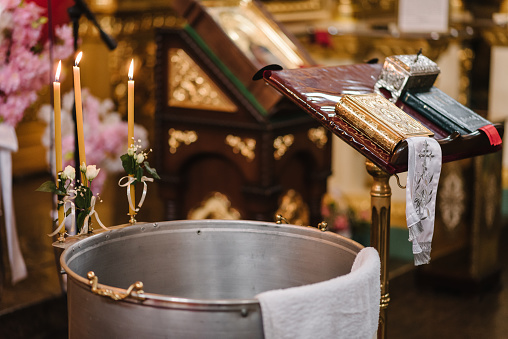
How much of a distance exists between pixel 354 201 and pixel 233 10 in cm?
178

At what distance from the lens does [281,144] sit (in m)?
2.82

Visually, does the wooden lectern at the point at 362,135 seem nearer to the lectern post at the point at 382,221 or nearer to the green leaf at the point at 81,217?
the lectern post at the point at 382,221

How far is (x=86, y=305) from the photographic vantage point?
4.10 feet

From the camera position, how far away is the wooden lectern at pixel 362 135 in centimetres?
154

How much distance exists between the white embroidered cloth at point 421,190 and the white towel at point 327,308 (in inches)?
12.7

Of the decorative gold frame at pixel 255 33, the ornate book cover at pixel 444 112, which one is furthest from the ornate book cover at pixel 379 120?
the decorative gold frame at pixel 255 33

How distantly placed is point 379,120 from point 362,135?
0.14ft

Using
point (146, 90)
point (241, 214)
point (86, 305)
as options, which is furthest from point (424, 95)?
point (146, 90)

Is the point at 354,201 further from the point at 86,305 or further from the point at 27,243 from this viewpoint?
the point at 86,305

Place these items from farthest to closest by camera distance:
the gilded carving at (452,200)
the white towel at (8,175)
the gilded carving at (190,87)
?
1. the gilded carving at (452,200)
2. the gilded carving at (190,87)
3. the white towel at (8,175)

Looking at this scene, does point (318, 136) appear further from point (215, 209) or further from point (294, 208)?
point (215, 209)

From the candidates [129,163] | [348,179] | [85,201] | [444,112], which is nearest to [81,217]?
[85,201]

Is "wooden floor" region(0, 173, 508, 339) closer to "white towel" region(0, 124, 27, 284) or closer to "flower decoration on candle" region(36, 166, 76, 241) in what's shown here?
"white towel" region(0, 124, 27, 284)

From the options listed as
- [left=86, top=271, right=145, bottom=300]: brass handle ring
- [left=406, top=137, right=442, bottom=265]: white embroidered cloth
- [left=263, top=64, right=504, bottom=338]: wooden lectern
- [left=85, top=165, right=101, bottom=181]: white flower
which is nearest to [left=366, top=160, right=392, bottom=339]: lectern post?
[left=263, top=64, right=504, bottom=338]: wooden lectern
